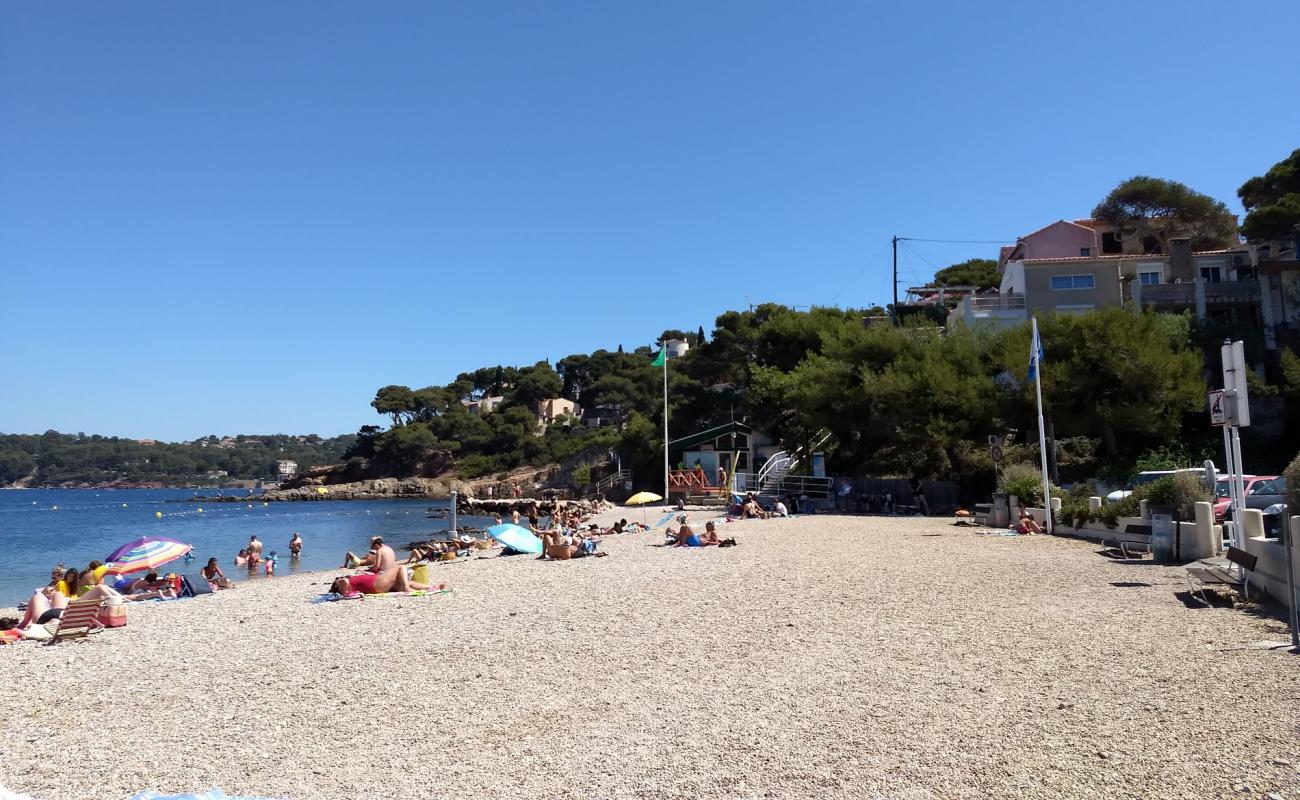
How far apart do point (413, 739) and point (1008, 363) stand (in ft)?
94.5

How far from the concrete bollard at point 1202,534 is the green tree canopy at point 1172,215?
42.8 m

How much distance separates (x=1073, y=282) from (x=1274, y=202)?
1109 cm

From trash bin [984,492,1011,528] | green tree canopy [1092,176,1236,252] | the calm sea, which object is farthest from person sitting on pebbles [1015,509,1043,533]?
green tree canopy [1092,176,1236,252]

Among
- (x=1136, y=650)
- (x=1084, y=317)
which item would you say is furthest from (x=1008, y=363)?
(x=1136, y=650)

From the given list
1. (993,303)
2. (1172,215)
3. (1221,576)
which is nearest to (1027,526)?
(1221,576)

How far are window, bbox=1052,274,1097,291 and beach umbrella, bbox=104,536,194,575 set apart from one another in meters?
38.1

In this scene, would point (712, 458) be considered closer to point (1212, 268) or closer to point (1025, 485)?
point (1212, 268)

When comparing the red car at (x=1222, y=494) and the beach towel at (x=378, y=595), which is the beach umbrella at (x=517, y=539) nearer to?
the beach towel at (x=378, y=595)

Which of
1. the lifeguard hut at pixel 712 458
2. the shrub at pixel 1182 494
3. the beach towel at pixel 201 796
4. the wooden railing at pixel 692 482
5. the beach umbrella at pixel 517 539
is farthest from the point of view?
the lifeguard hut at pixel 712 458

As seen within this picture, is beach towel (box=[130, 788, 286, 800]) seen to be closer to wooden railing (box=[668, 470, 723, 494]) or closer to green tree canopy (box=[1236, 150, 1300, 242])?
wooden railing (box=[668, 470, 723, 494])

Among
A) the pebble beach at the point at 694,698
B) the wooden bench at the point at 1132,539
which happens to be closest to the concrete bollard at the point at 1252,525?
the pebble beach at the point at 694,698

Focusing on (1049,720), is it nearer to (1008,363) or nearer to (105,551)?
(1008,363)

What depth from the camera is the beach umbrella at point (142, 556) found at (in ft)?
57.3

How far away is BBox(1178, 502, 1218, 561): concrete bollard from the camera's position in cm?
1305
